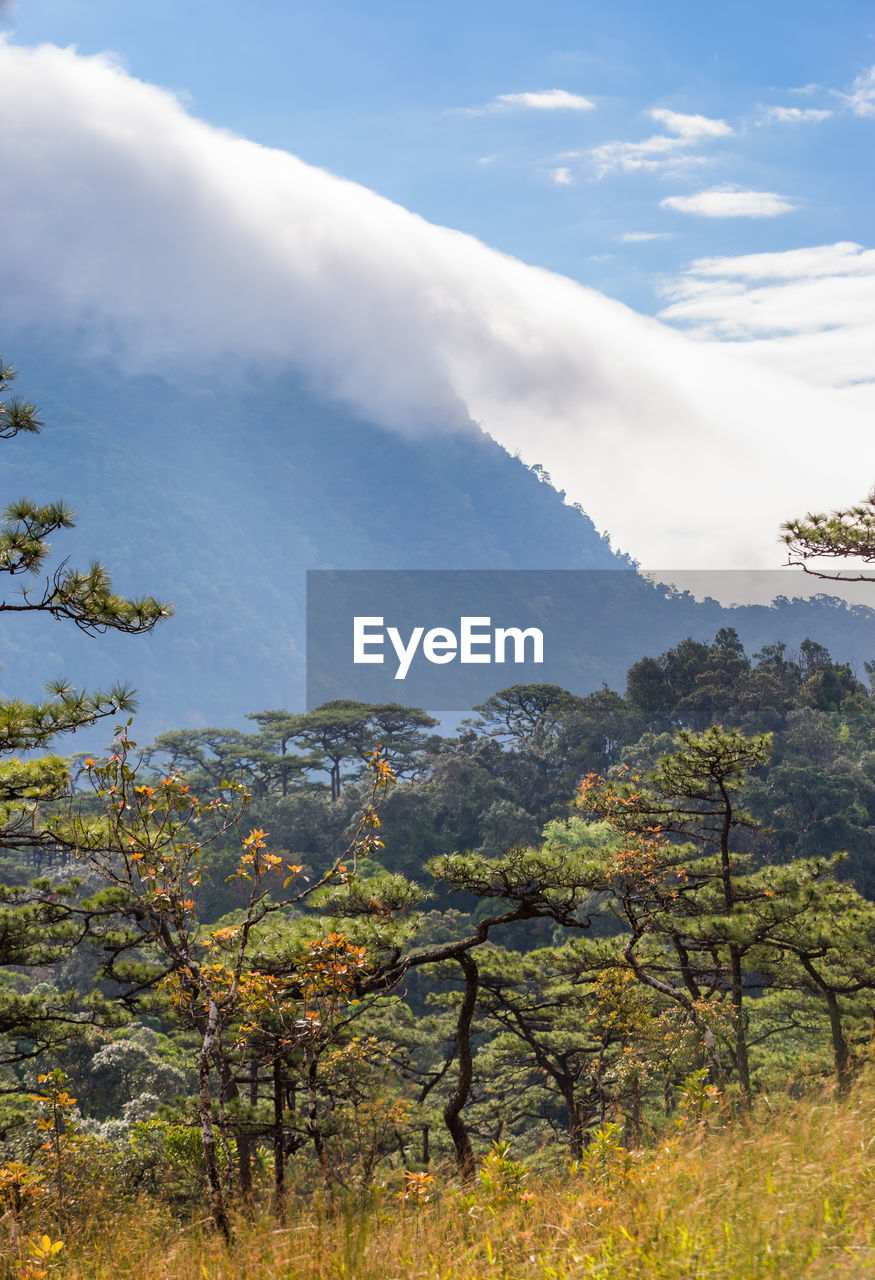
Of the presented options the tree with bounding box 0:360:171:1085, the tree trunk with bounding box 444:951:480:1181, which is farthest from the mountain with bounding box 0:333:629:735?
the tree trunk with bounding box 444:951:480:1181

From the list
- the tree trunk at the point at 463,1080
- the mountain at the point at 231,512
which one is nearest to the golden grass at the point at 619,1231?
the tree trunk at the point at 463,1080

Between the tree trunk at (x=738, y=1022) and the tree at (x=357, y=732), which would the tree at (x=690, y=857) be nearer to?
the tree trunk at (x=738, y=1022)

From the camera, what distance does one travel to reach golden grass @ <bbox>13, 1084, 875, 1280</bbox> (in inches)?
109

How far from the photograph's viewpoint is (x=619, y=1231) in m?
3.15

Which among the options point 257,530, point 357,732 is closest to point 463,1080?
point 357,732

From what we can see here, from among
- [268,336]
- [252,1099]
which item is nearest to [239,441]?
[268,336]

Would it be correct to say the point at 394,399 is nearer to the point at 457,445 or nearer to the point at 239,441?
the point at 457,445

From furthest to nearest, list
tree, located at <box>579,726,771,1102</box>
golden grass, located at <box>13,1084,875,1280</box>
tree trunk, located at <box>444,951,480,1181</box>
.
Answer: tree, located at <box>579,726,771,1102</box>
tree trunk, located at <box>444,951,480,1181</box>
golden grass, located at <box>13,1084,875,1280</box>

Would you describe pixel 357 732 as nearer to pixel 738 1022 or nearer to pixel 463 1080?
pixel 738 1022

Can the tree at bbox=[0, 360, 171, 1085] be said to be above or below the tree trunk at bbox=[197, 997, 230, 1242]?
above

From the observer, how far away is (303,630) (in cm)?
15625

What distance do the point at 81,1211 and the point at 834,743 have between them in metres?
35.7

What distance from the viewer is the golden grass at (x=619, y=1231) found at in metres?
2.77

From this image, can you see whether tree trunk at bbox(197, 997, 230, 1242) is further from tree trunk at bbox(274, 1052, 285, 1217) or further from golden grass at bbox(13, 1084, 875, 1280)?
tree trunk at bbox(274, 1052, 285, 1217)
